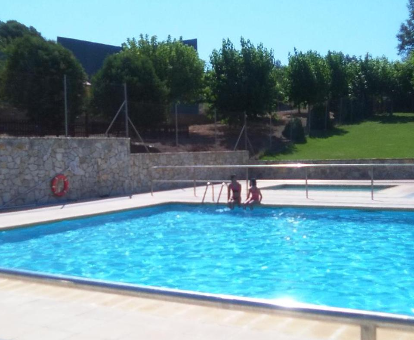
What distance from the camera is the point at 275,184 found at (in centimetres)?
2034

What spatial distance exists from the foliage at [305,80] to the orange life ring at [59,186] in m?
20.0

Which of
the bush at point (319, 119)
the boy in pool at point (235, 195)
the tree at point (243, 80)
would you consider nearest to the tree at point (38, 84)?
the boy in pool at point (235, 195)

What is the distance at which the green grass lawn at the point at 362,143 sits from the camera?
87.1 feet

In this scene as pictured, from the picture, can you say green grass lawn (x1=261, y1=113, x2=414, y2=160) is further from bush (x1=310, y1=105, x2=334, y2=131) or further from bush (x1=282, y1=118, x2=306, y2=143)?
bush (x1=310, y1=105, x2=334, y2=131)

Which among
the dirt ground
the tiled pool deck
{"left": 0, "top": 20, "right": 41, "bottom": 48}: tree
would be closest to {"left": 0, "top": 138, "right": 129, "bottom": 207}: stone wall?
the dirt ground

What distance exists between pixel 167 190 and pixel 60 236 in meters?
8.42

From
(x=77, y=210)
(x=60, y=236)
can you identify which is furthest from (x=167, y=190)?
(x=60, y=236)

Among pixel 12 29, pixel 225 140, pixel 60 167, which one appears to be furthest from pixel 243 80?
pixel 12 29

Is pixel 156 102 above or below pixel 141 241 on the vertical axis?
above

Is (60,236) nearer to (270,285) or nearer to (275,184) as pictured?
(270,285)

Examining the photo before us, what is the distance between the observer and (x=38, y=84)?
16266mm

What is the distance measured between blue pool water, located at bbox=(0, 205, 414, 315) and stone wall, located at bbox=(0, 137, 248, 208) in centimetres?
290

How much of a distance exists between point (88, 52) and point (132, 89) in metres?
13.7

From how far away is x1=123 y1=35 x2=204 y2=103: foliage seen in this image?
3119cm
